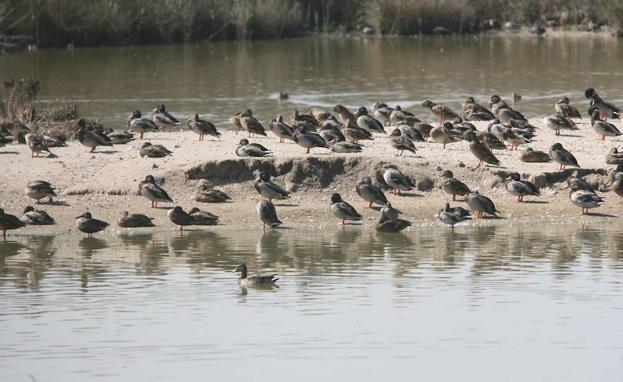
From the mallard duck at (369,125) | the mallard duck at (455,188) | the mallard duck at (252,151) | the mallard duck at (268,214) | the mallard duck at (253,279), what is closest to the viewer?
the mallard duck at (253,279)

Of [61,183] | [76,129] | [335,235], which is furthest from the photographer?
[76,129]

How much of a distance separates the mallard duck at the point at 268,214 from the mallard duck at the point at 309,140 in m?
2.39

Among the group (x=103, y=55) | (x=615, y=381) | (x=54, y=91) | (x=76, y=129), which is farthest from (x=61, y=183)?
(x=103, y=55)

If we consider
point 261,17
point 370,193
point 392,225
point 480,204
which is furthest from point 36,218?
point 261,17

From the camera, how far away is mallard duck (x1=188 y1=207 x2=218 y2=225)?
18.2 metres

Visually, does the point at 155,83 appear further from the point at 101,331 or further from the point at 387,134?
the point at 101,331

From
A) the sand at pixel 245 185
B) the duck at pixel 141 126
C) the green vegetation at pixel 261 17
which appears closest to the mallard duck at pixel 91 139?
the sand at pixel 245 185

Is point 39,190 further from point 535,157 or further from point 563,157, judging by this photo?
point 563,157

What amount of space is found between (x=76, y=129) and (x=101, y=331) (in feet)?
33.3

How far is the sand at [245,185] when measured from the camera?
1870 centimetres

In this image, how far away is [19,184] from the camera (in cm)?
1973

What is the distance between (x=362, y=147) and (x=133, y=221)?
14.6ft

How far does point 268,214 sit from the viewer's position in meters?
18.0

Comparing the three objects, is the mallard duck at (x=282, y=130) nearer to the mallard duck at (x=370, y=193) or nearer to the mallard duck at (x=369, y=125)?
the mallard duck at (x=369, y=125)
